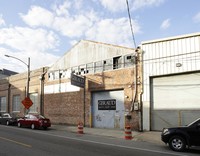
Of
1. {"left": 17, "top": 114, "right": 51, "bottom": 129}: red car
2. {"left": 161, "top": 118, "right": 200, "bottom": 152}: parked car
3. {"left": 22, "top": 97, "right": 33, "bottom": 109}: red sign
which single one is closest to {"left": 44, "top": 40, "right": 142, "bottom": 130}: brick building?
{"left": 22, "top": 97, "right": 33, "bottom": 109}: red sign

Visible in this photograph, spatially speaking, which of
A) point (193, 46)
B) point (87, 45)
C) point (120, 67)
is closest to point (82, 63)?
point (87, 45)

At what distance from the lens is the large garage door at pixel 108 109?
25.5m

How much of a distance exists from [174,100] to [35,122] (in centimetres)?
1218

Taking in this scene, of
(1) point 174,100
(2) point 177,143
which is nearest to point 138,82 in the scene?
(1) point 174,100

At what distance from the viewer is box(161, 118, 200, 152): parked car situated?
13.1 metres

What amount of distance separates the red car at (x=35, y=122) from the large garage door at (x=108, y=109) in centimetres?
446

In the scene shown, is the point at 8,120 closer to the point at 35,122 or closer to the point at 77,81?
the point at 35,122

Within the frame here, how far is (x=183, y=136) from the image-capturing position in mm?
13461

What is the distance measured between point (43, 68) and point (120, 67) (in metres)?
12.7

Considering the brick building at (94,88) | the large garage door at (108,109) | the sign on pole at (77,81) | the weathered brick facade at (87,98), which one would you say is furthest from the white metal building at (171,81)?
the sign on pole at (77,81)

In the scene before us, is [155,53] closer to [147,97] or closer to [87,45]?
[147,97]

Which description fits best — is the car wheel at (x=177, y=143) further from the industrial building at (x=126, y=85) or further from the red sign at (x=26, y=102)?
the red sign at (x=26, y=102)

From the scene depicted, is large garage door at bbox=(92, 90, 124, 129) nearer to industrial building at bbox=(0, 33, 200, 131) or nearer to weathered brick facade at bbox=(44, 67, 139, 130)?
industrial building at bbox=(0, 33, 200, 131)

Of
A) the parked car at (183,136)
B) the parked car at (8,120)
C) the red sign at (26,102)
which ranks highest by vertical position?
the red sign at (26,102)
